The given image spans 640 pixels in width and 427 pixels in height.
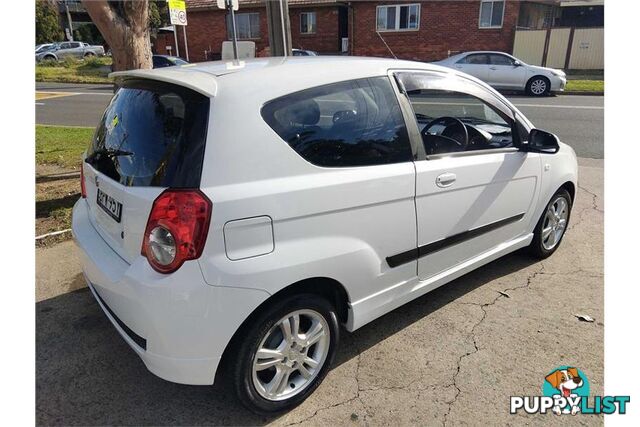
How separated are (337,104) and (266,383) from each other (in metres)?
1.56

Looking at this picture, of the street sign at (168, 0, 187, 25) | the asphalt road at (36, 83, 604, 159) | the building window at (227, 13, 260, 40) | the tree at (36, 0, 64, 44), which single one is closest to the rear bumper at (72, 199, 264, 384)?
the street sign at (168, 0, 187, 25)

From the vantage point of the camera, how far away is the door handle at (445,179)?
8.98 feet

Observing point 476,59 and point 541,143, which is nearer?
point 541,143

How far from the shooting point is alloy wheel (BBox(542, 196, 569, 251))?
3.90 meters

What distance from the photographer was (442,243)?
115 inches

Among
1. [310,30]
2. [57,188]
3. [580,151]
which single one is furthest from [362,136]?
[310,30]

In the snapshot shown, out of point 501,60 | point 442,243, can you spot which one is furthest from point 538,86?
point 442,243

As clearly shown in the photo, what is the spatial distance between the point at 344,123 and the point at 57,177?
531 centimetres

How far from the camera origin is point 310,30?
87.2 feet

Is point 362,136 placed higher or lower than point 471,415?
higher

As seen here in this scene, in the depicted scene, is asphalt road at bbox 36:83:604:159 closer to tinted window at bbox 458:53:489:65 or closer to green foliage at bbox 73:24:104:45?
tinted window at bbox 458:53:489:65

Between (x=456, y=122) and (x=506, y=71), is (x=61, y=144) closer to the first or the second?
(x=456, y=122)

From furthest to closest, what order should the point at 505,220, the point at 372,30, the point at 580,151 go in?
the point at 372,30
the point at 580,151
the point at 505,220

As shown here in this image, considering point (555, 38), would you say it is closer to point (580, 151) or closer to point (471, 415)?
point (580, 151)
